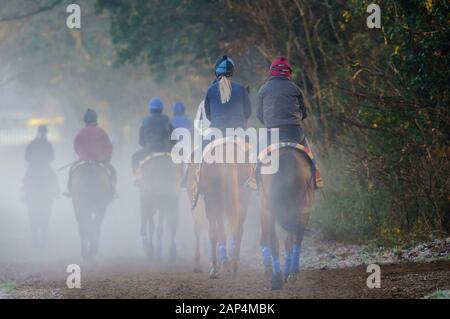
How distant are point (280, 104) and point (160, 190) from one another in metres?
6.18

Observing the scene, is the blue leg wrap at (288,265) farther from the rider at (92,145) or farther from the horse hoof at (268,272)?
the rider at (92,145)

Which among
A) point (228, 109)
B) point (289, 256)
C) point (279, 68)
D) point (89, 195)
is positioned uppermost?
point (279, 68)

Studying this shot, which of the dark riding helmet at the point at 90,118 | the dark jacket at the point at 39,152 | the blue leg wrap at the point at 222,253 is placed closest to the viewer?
the blue leg wrap at the point at 222,253

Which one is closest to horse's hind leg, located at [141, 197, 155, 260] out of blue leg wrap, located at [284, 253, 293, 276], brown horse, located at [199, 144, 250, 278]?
brown horse, located at [199, 144, 250, 278]

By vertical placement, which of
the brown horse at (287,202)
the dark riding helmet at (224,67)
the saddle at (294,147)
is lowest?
the brown horse at (287,202)

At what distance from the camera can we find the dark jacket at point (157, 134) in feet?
58.3

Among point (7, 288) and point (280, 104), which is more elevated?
point (280, 104)

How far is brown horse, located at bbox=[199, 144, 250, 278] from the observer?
42.7ft

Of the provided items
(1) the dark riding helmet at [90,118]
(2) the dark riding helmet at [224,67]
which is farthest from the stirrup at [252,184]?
(1) the dark riding helmet at [90,118]

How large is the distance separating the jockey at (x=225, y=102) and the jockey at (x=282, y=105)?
1.10 metres

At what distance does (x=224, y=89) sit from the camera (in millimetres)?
13461

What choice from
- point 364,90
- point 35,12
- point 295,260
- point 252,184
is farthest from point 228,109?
point 35,12

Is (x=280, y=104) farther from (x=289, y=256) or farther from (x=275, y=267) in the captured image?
(x=275, y=267)
